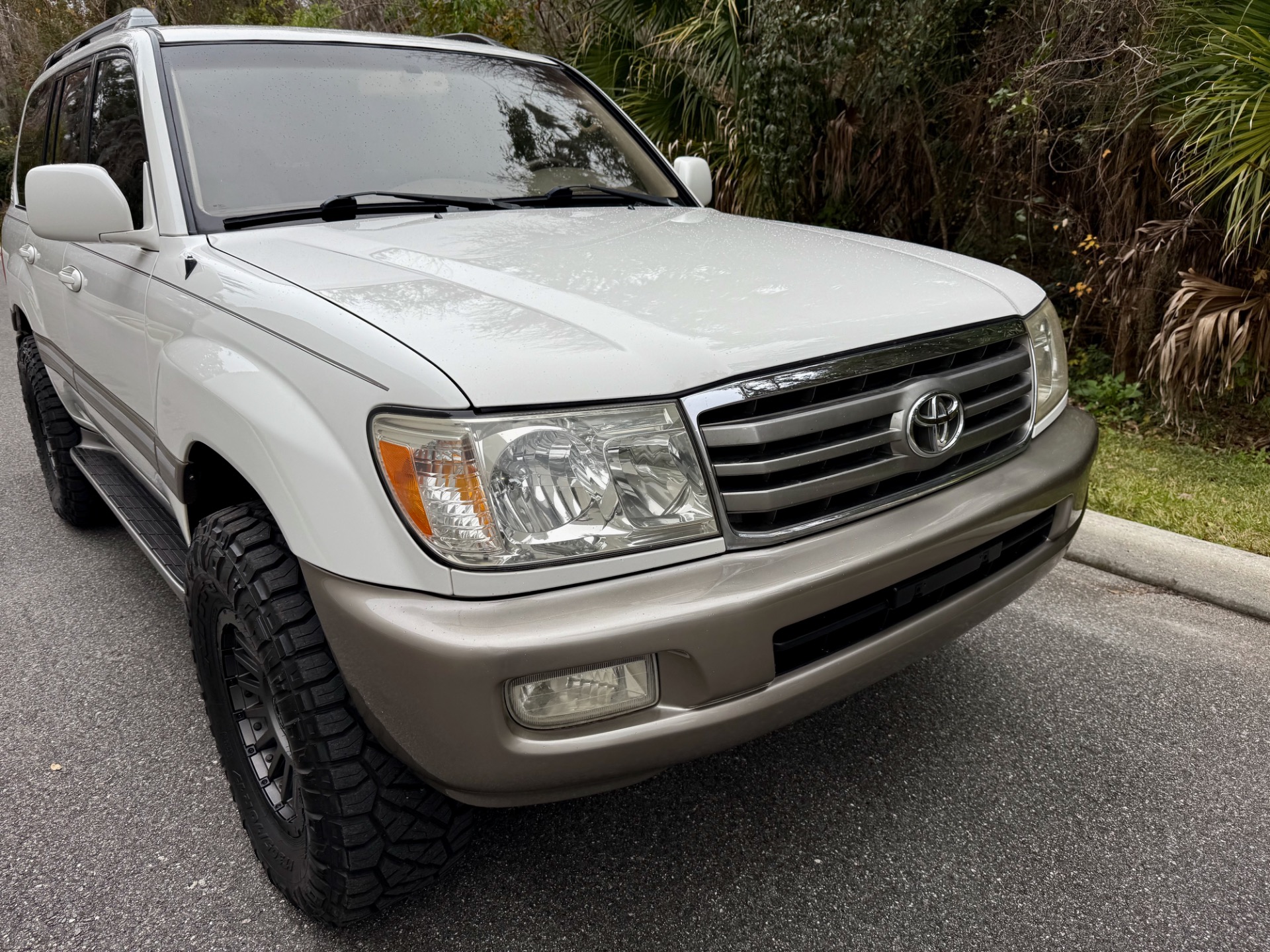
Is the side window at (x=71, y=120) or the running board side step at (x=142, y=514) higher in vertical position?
the side window at (x=71, y=120)

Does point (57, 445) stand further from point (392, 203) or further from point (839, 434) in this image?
point (839, 434)

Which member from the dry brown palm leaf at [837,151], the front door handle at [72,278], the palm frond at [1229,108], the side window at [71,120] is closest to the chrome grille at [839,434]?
the front door handle at [72,278]

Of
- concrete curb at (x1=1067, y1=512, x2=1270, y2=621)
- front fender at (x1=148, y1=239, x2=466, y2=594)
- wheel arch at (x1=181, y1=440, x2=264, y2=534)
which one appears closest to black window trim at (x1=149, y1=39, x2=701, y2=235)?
front fender at (x1=148, y1=239, x2=466, y2=594)

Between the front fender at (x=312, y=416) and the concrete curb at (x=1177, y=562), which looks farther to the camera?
the concrete curb at (x=1177, y=562)

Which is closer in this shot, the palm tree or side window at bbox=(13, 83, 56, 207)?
side window at bbox=(13, 83, 56, 207)

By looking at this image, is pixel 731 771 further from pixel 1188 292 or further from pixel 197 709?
pixel 1188 292

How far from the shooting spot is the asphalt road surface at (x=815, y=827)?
73.8 inches

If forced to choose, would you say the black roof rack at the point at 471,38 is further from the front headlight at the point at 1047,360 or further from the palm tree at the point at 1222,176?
the palm tree at the point at 1222,176

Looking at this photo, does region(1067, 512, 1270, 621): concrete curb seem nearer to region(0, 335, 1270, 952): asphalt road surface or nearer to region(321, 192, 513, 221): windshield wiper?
region(0, 335, 1270, 952): asphalt road surface

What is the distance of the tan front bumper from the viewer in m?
1.43

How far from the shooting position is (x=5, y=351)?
26.7 feet

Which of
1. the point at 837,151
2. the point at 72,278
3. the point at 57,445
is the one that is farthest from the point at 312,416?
the point at 837,151

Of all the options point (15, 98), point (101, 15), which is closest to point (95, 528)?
point (101, 15)

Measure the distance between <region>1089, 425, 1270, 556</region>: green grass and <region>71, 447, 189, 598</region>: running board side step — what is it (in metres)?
3.33
